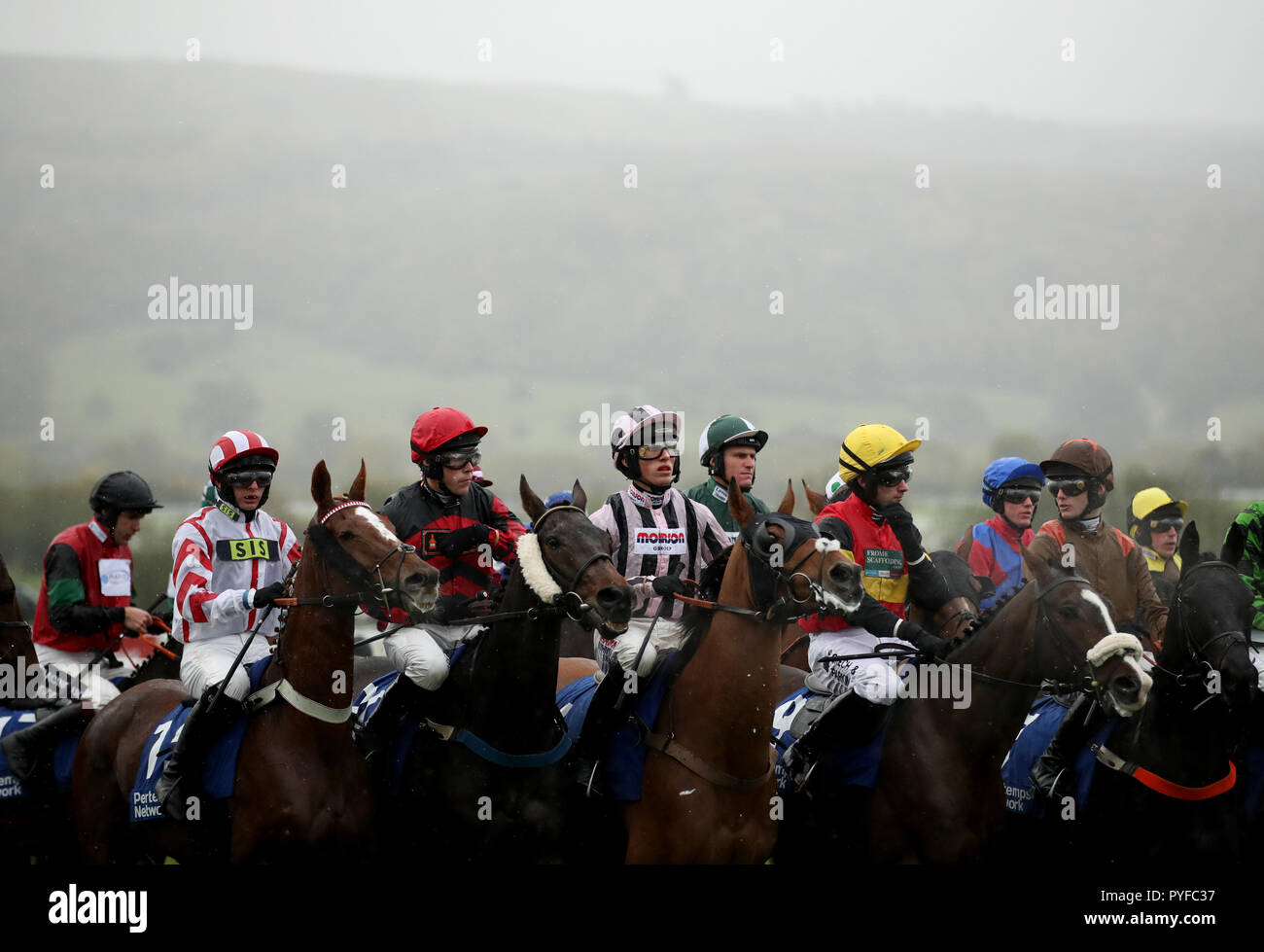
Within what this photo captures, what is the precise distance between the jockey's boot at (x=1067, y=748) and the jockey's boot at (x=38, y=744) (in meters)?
5.34

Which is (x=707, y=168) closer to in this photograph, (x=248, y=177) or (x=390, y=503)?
(x=248, y=177)

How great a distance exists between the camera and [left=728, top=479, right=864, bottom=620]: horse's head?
16.6 ft

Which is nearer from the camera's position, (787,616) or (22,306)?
(787,616)

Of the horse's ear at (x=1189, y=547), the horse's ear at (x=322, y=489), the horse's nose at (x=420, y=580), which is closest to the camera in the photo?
the horse's nose at (x=420, y=580)

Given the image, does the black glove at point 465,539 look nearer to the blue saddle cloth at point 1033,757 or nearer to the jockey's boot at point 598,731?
the jockey's boot at point 598,731

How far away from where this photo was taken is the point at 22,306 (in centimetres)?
2061

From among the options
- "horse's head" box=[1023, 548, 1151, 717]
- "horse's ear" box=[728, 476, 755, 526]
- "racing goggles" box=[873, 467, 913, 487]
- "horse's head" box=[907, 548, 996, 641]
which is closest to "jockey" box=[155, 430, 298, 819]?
"horse's ear" box=[728, 476, 755, 526]

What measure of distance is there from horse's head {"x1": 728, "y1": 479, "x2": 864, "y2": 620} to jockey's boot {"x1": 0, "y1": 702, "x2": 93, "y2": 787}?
13.5 feet

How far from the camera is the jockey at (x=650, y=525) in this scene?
20.2 feet

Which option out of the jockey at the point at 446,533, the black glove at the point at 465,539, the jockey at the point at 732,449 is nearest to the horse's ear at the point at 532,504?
the jockey at the point at 446,533

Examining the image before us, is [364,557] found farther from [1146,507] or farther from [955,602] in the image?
[1146,507]

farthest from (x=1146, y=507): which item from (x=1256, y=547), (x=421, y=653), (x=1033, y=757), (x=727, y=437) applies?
(x=421, y=653)
